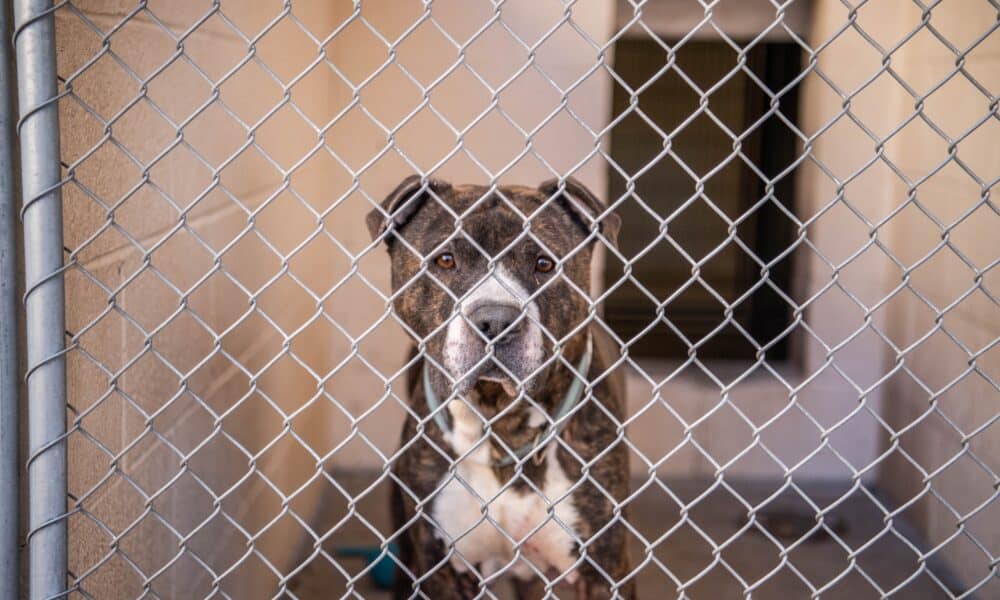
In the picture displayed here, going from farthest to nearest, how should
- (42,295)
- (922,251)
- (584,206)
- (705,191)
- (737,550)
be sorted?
(705,191) → (922,251) → (737,550) → (584,206) → (42,295)

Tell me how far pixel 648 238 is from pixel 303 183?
89.0 inches

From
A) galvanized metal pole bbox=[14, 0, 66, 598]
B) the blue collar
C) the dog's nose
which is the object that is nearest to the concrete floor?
the blue collar

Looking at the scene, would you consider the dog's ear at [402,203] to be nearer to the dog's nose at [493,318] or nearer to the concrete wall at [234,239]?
the concrete wall at [234,239]

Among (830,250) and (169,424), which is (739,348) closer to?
(830,250)

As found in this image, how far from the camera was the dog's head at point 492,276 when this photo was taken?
8.20 ft

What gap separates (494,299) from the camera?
8.13 feet

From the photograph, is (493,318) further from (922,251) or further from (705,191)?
(705,191)

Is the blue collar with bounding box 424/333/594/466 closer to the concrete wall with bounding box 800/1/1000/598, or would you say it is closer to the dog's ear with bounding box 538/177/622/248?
the dog's ear with bounding box 538/177/622/248

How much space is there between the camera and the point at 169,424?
2549 mm

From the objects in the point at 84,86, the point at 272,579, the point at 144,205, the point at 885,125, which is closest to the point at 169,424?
the point at 144,205

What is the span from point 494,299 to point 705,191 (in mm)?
3448

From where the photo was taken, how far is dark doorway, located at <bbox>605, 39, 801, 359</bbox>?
5.55 metres

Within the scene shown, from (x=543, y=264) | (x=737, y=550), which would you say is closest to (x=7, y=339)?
(x=543, y=264)

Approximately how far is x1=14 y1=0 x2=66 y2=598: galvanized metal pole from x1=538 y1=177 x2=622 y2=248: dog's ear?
124cm
